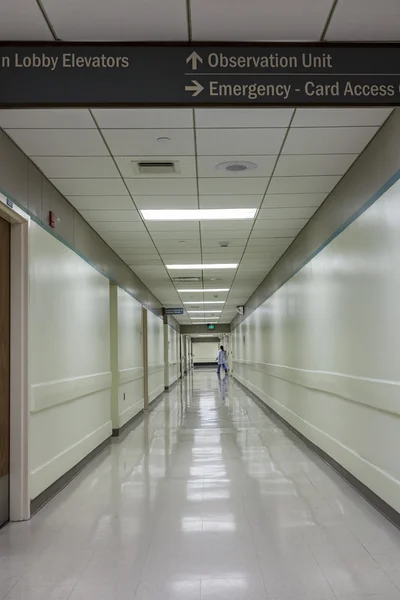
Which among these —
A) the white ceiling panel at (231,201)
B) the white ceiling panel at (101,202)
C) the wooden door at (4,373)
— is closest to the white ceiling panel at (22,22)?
the wooden door at (4,373)

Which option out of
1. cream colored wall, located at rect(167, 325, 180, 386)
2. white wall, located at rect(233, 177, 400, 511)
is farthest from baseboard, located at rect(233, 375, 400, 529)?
cream colored wall, located at rect(167, 325, 180, 386)

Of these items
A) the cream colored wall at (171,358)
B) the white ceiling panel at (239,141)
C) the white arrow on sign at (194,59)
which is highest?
the white ceiling panel at (239,141)

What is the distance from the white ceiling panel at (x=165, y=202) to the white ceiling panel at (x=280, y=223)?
1179mm

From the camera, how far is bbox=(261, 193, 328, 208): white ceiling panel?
604 centimetres

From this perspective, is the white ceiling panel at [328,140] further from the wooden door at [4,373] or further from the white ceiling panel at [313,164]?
the wooden door at [4,373]

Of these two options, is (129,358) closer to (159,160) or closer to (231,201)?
(231,201)

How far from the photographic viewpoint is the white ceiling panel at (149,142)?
4215 mm

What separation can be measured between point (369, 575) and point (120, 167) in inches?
145

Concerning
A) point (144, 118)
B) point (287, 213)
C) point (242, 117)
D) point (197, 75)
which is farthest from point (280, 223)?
point (197, 75)

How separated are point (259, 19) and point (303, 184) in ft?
9.32

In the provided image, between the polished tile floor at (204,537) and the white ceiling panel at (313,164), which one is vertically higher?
the white ceiling panel at (313,164)

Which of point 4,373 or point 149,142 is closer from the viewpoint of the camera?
point 4,373

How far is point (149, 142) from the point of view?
14.5ft

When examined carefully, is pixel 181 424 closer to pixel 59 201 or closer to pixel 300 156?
pixel 59 201
